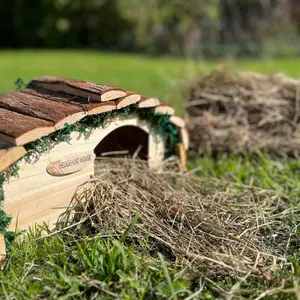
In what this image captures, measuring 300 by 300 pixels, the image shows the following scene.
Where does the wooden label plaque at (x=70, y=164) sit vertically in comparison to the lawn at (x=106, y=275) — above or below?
above

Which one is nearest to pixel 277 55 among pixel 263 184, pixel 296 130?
pixel 296 130

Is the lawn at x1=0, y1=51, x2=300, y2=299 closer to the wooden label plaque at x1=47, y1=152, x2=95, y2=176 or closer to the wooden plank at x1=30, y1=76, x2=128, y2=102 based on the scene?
the wooden label plaque at x1=47, y1=152, x2=95, y2=176

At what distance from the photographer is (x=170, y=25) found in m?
17.8

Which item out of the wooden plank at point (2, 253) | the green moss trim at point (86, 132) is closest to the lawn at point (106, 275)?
the wooden plank at point (2, 253)

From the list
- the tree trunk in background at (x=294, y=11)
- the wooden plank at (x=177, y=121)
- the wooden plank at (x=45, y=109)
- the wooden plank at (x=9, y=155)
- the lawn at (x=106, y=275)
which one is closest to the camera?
the lawn at (x=106, y=275)

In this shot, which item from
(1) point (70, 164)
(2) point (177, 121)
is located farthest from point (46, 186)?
(2) point (177, 121)

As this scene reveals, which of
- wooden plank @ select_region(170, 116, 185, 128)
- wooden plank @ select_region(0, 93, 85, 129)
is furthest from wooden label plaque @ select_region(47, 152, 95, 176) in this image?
wooden plank @ select_region(170, 116, 185, 128)

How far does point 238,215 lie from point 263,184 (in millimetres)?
721

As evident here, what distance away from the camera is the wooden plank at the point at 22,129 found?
214 centimetres

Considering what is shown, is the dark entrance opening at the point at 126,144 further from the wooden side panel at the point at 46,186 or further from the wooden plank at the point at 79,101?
the wooden plank at the point at 79,101

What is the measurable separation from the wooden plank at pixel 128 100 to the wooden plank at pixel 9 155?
2.30ft

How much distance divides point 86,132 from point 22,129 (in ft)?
1.58

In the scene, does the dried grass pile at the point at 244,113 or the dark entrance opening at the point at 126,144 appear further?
the dried grass pile at the point at 244,113

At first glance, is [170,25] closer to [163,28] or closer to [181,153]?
[163,28]
